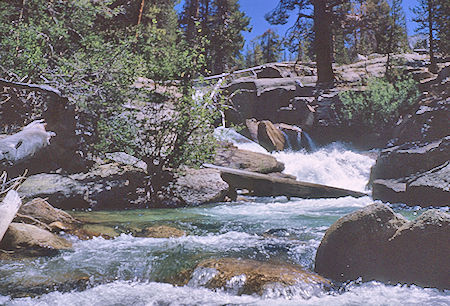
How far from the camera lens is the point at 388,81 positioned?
62.5 feet

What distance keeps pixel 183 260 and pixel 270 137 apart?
1263 cm

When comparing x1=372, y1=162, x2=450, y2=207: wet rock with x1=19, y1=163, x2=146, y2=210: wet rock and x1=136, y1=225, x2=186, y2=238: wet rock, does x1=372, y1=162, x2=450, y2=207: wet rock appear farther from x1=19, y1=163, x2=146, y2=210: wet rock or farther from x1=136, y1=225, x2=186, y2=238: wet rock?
x1=19, y1=163, x2=146, y2=210: wet rock

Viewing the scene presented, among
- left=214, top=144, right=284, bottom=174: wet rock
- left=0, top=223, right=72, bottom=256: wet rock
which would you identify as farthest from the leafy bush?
left=0, top=223, right=72, bottom=256: wet rock

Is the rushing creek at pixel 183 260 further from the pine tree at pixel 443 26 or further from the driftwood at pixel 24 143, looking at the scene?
the pine tree at pixel 443 26

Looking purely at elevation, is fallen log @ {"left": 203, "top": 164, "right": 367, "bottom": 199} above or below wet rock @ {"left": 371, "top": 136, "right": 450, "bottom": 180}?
below

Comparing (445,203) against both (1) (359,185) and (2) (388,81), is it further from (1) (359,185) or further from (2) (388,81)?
(2) (388,81)

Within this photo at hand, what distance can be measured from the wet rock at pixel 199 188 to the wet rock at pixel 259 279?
16.7 ft

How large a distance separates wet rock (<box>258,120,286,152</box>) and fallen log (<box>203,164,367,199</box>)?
5.87m

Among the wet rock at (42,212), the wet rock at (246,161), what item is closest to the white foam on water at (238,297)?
the wet rock at (42,212)

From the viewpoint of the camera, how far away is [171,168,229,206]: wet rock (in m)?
9.63

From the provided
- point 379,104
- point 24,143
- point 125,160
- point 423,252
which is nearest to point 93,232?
point 24,143

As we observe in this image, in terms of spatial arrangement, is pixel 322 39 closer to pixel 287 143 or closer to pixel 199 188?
pixel 287 143

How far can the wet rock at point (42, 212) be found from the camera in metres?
6.26

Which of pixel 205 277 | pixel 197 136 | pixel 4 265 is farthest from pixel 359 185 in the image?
pixel 4 265
